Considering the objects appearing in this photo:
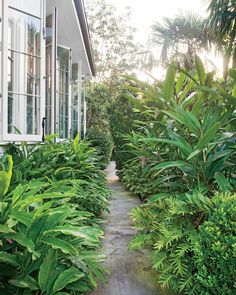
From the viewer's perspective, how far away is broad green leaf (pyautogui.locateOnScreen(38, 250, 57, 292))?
1.63 m

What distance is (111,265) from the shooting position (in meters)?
2.71

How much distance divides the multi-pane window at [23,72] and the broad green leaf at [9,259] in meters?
2.20

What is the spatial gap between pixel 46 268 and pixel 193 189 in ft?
4.03

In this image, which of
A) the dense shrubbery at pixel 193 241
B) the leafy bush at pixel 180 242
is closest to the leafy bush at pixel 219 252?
the dense shrubbery at pixel 193 241

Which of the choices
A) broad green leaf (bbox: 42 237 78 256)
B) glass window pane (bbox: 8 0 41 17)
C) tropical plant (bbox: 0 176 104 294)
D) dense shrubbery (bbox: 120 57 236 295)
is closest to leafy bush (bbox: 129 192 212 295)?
dense shrubbery (bbox: 120 57 236 295)

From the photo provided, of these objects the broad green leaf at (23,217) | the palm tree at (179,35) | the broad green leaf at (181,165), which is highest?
the palm tree at (179,35)

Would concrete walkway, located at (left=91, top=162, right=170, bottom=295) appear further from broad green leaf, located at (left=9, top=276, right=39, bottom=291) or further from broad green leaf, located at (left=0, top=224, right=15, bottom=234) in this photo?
broad green leaf, located at (left=0, top=224, right=15, bottom=234)

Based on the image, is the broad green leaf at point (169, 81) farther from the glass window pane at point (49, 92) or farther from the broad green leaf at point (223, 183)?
the glass window pane at point (49, 92)

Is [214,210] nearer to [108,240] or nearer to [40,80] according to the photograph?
[108,240]

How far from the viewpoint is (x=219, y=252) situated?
5.64 ft

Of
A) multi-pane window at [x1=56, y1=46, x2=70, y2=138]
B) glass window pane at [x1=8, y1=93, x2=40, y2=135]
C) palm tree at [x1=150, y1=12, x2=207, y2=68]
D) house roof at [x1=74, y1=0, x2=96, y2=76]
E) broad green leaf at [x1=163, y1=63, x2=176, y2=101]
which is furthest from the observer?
palm tree at [x1=150, y1=12, x2=207, y2=68]

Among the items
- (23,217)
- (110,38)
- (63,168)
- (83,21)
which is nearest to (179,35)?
(83,21)

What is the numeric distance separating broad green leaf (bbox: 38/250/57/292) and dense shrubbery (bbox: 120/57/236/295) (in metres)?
0.82

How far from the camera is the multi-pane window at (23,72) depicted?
3.78 metres
